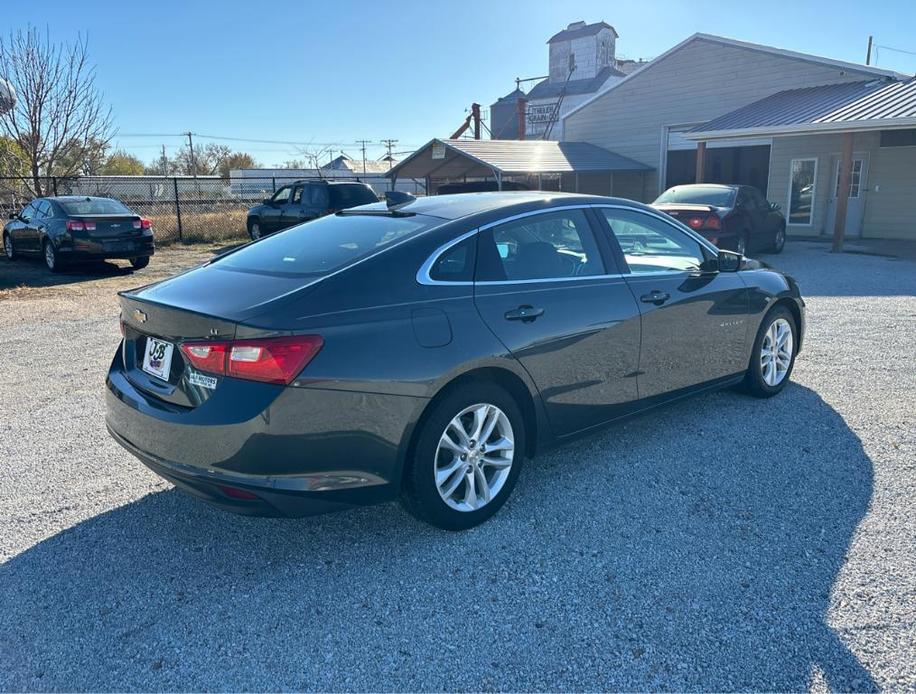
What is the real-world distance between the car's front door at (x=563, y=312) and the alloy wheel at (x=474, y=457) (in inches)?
13.0

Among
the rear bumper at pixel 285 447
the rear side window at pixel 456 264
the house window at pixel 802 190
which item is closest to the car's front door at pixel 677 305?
the rear side window at pixel 456 264

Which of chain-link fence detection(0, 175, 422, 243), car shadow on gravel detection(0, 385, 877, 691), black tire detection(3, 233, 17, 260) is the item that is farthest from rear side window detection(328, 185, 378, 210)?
car shadow on gravel detection(0, 385, 877, 691)

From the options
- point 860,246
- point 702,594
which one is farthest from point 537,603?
point 860,246

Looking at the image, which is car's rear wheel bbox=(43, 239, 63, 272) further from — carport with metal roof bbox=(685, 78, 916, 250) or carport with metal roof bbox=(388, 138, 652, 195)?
carport with metal roof bbox=(685, 78, 916, 250)

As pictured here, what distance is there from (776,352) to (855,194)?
16.0 meters

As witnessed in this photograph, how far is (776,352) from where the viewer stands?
Result: 5.27 metres

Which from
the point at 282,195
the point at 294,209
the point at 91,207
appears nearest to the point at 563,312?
the point at 91,207

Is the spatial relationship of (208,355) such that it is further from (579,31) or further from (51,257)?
(579,31)

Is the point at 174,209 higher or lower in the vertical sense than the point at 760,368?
higher

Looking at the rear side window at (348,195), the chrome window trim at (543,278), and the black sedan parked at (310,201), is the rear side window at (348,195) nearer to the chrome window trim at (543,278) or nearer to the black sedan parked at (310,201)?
the black sedan parked at (310,201)

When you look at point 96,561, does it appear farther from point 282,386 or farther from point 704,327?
point 704,327

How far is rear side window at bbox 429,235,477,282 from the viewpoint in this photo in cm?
330

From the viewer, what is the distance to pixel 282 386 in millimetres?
2752

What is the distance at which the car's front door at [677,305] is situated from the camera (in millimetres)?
4188
